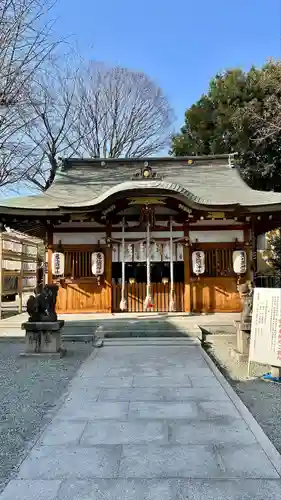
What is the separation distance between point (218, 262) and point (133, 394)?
6547mm

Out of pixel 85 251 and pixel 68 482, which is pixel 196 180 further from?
pixel 68 482

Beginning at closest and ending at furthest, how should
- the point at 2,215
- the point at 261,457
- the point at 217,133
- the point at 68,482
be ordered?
1. the point at 68,482
2. the point at 261,457
3. the point at 2,215
4. the point at 217,133

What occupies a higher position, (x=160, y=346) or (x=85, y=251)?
(x=85, y=251)

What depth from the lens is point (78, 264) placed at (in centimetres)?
1092

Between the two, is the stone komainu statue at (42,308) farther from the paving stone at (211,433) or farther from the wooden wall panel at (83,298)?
the paving stone at (211,433)

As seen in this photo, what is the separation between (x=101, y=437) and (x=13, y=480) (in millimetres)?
878

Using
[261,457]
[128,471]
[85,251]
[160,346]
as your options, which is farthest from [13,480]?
[85,251]

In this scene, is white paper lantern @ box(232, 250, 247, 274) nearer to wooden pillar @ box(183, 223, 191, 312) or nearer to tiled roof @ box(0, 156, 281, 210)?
wooden pillar @ box(183, 223, 191, 312)

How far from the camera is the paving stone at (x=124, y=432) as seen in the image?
3.40 m

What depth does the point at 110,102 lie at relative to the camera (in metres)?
23.5

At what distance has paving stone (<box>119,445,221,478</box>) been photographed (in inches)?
111

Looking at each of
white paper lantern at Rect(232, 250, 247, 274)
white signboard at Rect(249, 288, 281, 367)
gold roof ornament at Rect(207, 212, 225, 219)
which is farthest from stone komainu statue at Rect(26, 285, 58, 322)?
white paper lantern at Rect(232, 250, 247, 274)

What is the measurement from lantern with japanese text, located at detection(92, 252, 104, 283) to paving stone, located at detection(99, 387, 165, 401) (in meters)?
5.72

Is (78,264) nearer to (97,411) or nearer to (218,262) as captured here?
(218,262)
